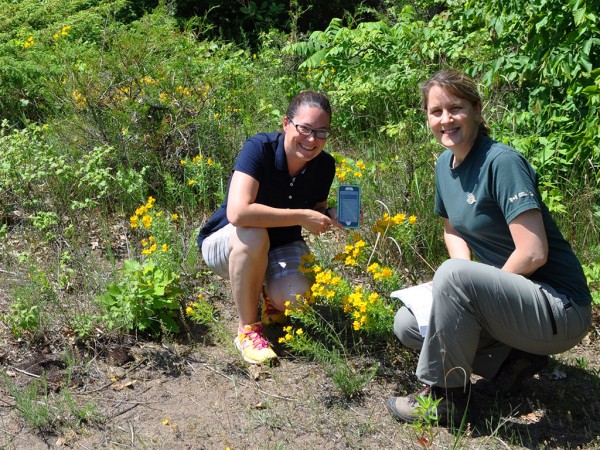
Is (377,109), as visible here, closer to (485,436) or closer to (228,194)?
(228,194)

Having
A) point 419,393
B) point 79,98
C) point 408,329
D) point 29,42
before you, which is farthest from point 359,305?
point 29,42

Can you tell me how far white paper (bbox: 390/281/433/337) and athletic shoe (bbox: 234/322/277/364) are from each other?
77 centimetres

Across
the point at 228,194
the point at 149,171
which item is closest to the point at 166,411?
the point at 228,194

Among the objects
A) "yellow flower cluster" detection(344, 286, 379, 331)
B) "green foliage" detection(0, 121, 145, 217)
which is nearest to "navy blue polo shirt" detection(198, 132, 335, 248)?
"yellow flower cluster" detection(344, 286, 379, 331)

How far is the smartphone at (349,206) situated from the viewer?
3.45 metres

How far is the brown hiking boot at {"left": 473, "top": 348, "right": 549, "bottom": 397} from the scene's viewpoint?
3232 mm

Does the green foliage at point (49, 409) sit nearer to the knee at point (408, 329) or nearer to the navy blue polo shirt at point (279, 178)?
the navy blue polo shirt at point (279, 178)

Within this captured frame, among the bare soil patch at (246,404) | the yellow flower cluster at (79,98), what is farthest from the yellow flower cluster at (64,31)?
the bare soil patch at (246,404)

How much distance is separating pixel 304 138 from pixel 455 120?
76 cm

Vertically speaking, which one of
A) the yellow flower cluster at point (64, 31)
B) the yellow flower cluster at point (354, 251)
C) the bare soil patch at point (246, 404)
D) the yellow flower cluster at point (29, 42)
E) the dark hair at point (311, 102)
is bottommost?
the bare soil patch at point (246, 404)

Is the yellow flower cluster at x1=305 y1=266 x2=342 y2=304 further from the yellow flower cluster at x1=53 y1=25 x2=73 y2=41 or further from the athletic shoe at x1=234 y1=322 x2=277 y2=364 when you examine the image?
the yellow flower cluster at x1=53 y1=25 x2=73 y2=41

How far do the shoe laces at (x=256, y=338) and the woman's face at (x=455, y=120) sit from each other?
131 cm

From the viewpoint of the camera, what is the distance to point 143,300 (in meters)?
3.79

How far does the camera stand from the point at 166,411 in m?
3.34
